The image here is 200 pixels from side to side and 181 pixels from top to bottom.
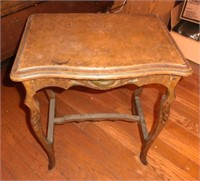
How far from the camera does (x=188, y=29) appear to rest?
1.61 metres

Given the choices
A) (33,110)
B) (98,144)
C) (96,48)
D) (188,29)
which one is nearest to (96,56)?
(96,48)

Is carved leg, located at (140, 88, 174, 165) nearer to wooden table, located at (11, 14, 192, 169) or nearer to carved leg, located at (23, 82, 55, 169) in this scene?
wooden table, located at (11, 14, 192, 169)

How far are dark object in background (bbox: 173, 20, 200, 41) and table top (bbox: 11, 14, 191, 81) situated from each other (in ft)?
→ 2.69

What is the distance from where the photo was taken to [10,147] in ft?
3.69

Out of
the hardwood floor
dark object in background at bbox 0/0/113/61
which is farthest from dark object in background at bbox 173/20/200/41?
dark object in background at bbox 0/0/113/61

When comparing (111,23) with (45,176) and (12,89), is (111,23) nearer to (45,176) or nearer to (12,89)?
(45,176)

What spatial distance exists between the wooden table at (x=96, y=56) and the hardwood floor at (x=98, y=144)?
0.26 m

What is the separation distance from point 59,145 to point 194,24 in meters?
1.30

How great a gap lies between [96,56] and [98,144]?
0.61 metres

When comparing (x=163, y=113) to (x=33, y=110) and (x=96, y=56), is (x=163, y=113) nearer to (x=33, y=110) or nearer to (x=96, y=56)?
(x=96, y=56)

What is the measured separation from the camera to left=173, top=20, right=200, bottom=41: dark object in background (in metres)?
1.57

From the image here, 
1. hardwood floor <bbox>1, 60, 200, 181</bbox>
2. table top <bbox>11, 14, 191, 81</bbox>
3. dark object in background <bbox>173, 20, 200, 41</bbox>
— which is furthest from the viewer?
dark object in background <bbox>173, 20, 200, 41</bbox>

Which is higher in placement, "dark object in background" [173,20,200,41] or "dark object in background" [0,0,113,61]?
"dark object in background" [0,0,113,61]

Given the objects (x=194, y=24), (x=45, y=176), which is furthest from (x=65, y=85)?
(x=194, y=24)
